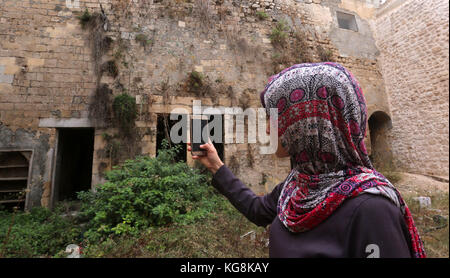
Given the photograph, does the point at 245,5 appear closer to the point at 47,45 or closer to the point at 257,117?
the point at 257,117

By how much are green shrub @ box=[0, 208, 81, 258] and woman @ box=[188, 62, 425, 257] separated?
3483mm

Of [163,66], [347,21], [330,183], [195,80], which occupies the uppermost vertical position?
[347,21]

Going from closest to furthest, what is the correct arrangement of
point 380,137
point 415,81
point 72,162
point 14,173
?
1. point 14,173
2. point 415,81
3. point 72,162
4. point 380,137

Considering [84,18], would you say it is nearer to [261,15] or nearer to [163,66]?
[163,66]

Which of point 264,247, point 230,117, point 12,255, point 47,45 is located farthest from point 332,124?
point 47,45

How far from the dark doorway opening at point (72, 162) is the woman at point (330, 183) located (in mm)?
5767

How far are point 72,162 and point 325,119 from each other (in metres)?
7.60

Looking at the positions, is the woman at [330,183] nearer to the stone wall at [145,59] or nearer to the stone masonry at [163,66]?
the stone masonry at [163,66]

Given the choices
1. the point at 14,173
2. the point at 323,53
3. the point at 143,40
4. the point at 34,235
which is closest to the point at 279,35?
the point at 323,53

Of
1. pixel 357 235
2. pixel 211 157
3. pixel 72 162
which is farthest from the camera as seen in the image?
pixel 72 162

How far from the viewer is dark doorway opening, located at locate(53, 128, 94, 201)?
5051 mm

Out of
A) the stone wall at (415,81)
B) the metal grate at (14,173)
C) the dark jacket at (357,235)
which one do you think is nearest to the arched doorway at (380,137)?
the stone wall at (415,81)

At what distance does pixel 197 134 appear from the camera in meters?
1.38

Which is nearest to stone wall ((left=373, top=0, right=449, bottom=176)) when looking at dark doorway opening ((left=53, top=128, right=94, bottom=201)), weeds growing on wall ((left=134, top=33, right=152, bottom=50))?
weeds growing on wall ((left=134, top=33, right=152, bottom=50))
